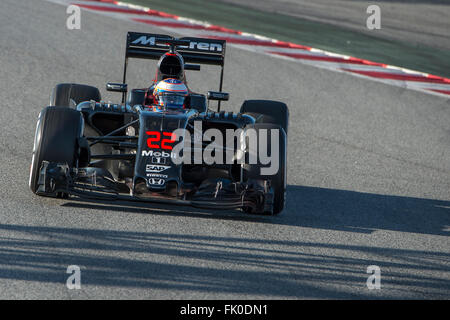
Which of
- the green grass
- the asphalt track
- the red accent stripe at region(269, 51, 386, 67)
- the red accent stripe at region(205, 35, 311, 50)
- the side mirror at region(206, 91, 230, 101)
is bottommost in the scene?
the asphalt track

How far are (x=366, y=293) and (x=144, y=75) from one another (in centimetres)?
794

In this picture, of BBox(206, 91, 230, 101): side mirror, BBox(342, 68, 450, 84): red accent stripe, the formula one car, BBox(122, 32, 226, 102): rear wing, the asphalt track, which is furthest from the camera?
BBox(342, 68, 450, 84): red accent stripe

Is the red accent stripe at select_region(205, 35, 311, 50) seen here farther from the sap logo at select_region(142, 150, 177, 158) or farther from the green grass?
the sap logo at select_region(142, 150, 177, 158)

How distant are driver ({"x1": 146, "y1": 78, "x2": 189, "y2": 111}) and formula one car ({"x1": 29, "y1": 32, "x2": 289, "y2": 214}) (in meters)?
0.07

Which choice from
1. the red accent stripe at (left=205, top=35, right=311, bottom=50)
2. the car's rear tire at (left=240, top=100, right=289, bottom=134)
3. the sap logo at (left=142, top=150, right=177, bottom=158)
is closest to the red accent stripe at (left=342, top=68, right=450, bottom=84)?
the red accent stripe at (left=205, top=35, right=311, bottom=50)

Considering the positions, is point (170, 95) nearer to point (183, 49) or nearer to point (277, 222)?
point (183, 49)

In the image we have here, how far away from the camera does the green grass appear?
1611cm

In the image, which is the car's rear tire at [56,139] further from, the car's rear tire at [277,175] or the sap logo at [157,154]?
the car's rear tire at [277,175]

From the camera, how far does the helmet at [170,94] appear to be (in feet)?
29.4

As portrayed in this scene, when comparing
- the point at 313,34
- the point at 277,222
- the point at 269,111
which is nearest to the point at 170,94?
the point at 269,111

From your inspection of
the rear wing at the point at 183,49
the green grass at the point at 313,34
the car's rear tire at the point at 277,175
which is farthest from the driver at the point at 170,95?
the green grass at the point at 313,34

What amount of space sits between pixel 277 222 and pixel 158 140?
1.46 m

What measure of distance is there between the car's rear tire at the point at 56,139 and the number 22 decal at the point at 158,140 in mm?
711

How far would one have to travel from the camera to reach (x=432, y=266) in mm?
7223
